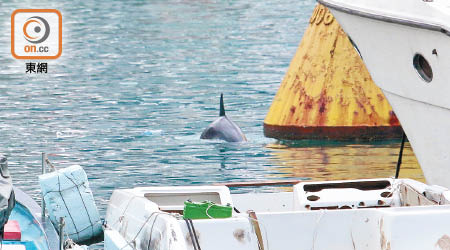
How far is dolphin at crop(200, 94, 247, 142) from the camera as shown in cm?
1881

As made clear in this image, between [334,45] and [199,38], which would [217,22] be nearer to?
[199,38]

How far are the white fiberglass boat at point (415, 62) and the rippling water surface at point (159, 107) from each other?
8.35ft

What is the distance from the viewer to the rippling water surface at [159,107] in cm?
1644

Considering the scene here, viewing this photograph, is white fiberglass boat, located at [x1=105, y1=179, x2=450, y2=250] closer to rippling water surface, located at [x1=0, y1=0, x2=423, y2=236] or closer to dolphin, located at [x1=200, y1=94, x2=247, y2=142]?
rippling water surface, located at [x1=0, y1=0, x2=423, y2=236]

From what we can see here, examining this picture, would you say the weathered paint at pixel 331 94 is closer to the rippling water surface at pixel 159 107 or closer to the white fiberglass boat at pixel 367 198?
the rippling water surface at pixel 159 107

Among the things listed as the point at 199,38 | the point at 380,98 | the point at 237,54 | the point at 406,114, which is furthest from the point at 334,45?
the point at 199,38

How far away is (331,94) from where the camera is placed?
17.6 metres

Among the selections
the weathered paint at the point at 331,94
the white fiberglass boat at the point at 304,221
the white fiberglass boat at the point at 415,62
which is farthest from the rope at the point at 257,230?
the weathered paint at the point at 331,94

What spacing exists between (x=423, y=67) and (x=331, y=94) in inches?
219

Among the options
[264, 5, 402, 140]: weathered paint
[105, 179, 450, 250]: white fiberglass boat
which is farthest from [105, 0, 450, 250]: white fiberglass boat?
[264, 5, 402, 140]: weathered paint

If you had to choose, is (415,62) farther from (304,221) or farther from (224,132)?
(224,132)

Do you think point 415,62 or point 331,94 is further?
point 331,94

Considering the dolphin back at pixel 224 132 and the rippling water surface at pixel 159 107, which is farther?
the dolphin back at pixel 224 132

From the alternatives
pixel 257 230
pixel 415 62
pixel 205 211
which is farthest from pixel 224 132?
pixel 257 230
